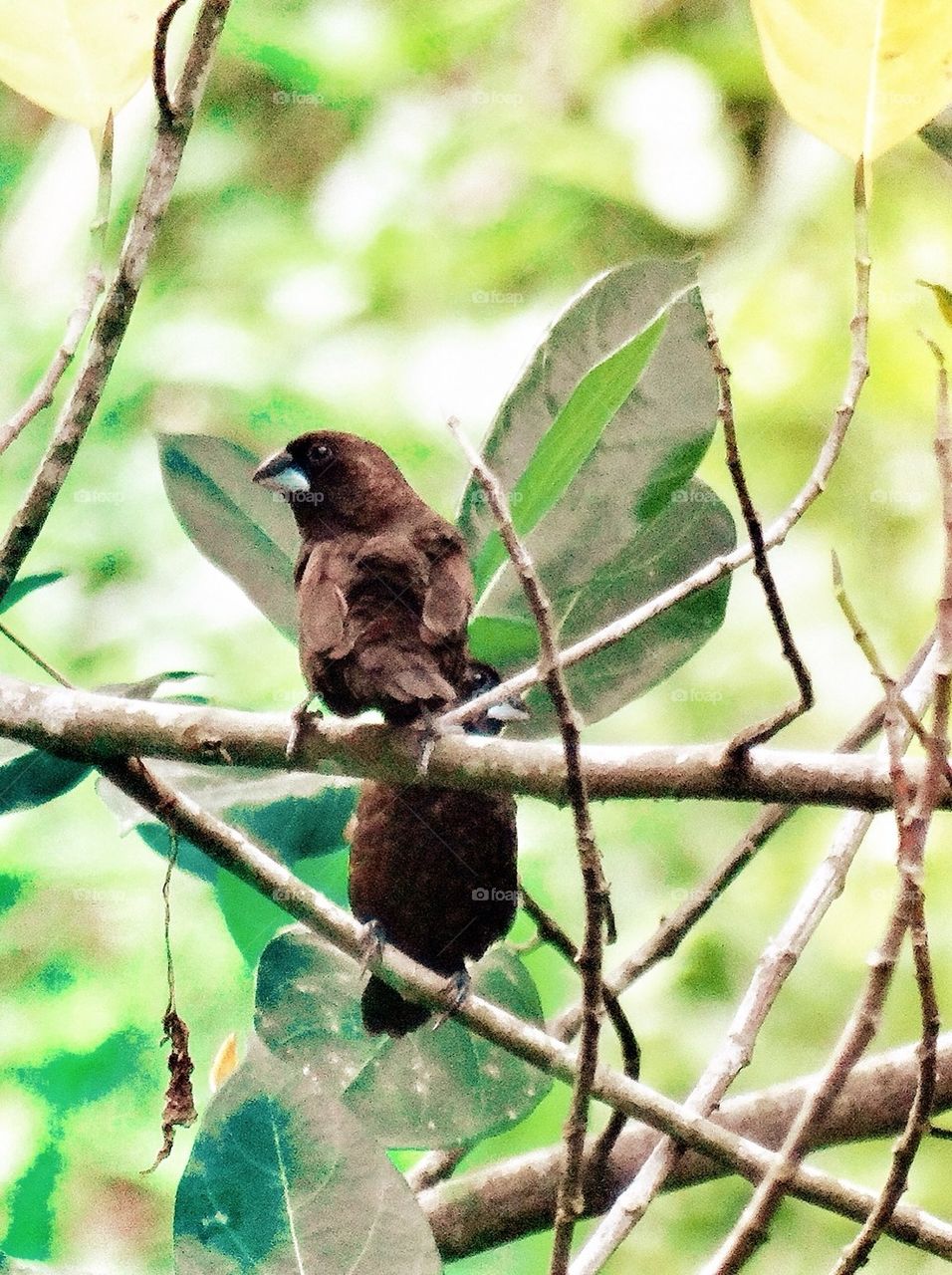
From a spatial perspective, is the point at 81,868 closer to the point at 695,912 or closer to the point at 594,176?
the point at 695,912

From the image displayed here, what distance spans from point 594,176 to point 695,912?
53.1 inches

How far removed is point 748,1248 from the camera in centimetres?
54

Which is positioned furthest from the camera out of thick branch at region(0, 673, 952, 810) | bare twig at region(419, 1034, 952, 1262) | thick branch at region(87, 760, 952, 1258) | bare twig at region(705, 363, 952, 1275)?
bare twig at region(419, 1034, 952, 1262)

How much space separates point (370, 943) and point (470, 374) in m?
1.19

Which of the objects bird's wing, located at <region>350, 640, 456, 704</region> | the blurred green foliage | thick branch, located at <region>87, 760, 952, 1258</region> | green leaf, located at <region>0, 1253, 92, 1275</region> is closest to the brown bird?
bird's wing, located at <region>350, 640, 456, 704</region>

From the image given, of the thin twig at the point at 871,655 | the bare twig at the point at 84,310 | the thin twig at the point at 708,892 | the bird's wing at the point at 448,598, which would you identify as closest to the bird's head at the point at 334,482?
the bird's wing at the point at 448,598

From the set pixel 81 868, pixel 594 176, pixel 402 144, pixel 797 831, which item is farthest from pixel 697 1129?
pixel 402 144

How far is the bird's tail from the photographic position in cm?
91

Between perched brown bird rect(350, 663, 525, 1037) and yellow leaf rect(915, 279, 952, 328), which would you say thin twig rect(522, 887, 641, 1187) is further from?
yellow leaf rect(915, 279, 952, 328)

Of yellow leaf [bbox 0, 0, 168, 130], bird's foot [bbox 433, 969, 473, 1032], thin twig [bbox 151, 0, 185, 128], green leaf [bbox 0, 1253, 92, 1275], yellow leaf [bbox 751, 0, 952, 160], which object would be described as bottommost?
green leaf [bbox 0, 1253, 92, 1275]

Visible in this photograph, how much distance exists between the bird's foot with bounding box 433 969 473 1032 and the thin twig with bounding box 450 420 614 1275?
0.76ft

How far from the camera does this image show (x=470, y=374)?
76.3 inches

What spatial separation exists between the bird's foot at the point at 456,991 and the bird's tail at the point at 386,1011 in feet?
0.06

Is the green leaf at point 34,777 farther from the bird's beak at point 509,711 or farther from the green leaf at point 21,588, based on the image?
the bird's beak at point 509,711
